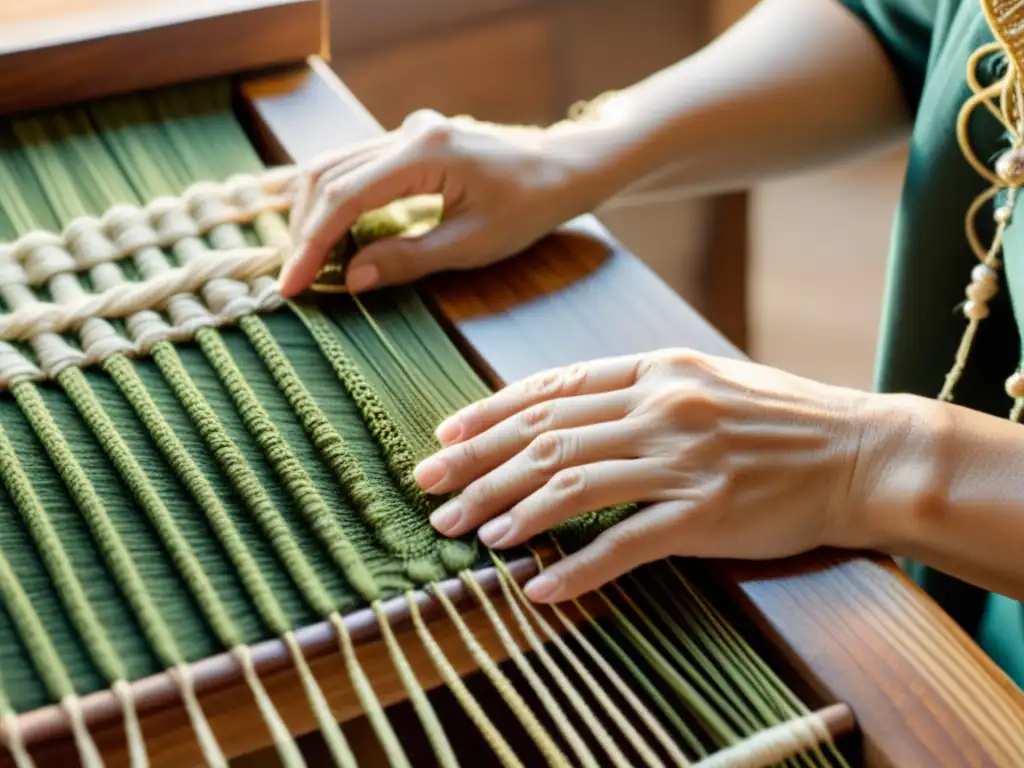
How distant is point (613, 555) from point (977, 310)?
407 mm

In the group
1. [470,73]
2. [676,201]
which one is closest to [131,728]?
[470,73]

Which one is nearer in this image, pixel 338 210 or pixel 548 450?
pixel 548 450

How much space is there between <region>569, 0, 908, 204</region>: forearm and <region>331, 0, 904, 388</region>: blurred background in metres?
0.81

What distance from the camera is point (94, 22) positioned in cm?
83

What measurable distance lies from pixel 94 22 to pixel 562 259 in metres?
0.39

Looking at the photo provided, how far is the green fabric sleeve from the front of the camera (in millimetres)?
846

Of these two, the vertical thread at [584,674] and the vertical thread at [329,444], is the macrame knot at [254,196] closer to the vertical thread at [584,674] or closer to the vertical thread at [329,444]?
the vertical thread at [329,444]

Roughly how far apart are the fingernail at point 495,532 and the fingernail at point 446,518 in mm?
14

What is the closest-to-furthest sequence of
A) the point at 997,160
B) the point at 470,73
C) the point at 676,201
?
the point at 997,160
the point at 470,73
the point at 676,201

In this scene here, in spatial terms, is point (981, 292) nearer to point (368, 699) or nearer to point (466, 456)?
point (466, 456)

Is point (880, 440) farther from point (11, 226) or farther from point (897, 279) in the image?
point (11, 226)

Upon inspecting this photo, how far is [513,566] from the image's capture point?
21.4 inches

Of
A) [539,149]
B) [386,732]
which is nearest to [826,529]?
[386,732]

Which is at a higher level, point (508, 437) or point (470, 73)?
point (508, 437)
